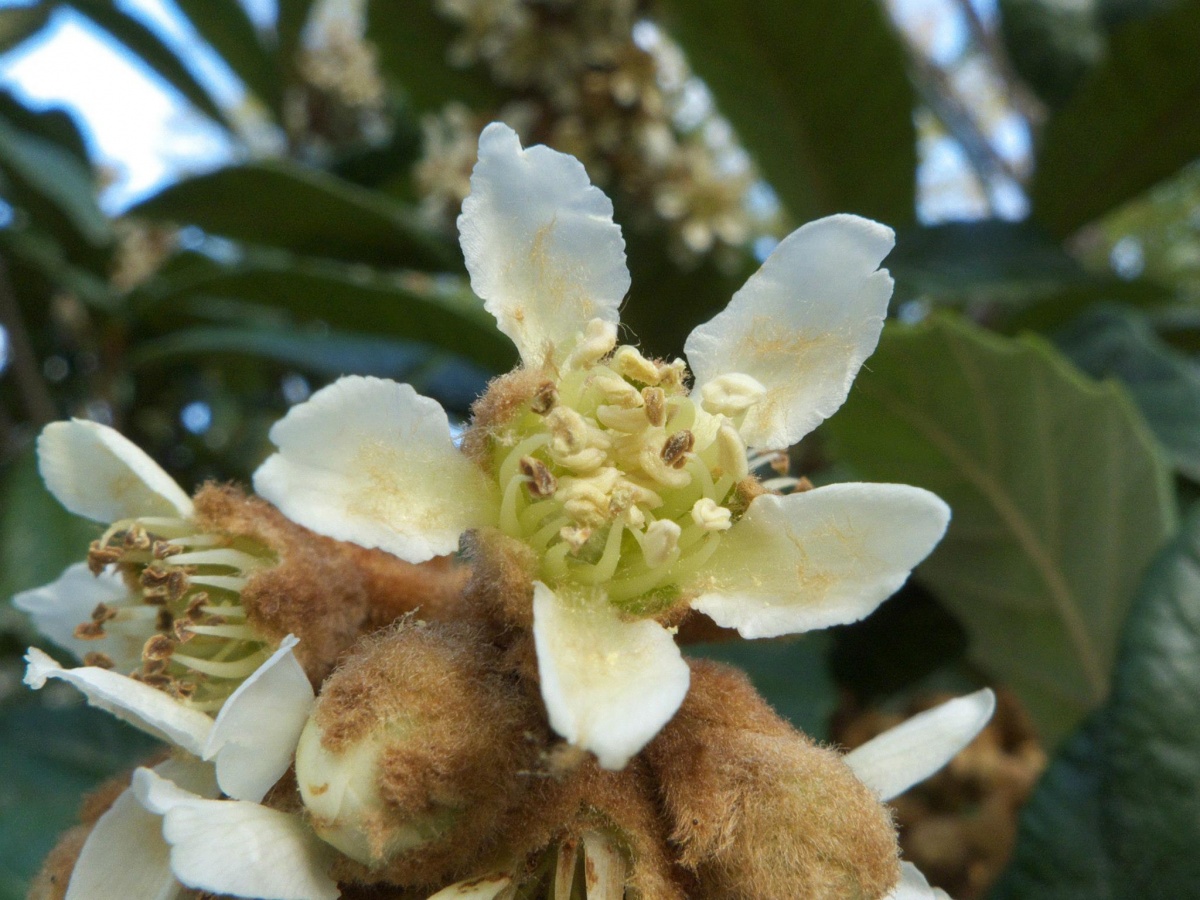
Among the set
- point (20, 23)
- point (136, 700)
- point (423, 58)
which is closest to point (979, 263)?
point (423, 58)

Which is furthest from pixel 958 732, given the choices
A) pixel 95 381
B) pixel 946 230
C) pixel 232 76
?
pixel 232 76

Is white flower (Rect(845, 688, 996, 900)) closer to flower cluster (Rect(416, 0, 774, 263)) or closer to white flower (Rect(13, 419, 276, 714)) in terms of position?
white flower (Rect(13, 419, 276, 714))

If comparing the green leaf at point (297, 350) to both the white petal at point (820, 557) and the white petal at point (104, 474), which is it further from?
the white petal at point (820, 557)

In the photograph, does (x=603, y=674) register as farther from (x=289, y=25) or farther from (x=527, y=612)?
(x=289, y=25)

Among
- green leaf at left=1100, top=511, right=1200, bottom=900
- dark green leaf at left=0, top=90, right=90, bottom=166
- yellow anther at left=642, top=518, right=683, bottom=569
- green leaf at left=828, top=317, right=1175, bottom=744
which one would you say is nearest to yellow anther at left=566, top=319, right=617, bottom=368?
yellow anther at left=642, top=518, right=683, bottom=569

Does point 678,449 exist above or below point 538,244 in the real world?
below

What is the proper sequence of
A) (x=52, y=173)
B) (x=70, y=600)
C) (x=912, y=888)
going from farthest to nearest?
(x=52, y=173) → (x=70, y=600) → (x=912, y=888)
